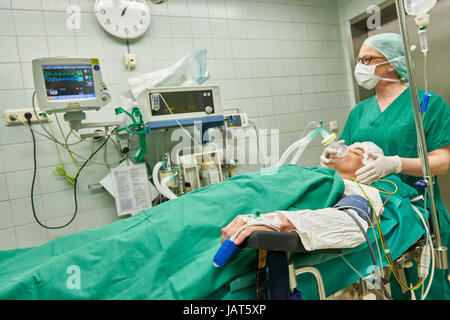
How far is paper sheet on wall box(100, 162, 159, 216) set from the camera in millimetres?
1941

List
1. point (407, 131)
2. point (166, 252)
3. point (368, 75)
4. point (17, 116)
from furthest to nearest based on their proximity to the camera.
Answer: point (17, 116) → point (368, 75) → point (407, 131) → point (166, 252)

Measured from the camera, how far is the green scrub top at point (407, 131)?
51.0 inches

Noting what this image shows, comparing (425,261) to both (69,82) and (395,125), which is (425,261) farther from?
(69,82)

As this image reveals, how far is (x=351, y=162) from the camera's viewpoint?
1.48m

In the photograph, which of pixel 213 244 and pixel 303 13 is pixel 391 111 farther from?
pixel 303 13

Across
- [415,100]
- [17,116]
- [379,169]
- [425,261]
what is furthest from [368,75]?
[17,116]

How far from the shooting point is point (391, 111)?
1.53m

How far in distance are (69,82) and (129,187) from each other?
2.38 feet

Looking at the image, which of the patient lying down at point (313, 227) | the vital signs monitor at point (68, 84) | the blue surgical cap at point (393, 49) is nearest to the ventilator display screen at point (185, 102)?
the vital signs monitor at point (68, 84)

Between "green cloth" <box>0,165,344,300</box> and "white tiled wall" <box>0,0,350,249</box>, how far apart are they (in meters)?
0.87

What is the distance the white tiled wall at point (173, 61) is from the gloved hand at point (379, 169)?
4.29 ft

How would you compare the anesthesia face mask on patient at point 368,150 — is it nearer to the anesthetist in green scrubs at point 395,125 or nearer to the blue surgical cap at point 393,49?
the anesthetist in green scrubs at point 395,125

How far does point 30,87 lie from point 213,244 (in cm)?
164

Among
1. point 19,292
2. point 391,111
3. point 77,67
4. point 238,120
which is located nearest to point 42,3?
point 77,67
